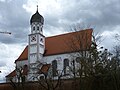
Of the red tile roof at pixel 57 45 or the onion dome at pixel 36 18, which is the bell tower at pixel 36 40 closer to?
the onion dome at pixel 36 18

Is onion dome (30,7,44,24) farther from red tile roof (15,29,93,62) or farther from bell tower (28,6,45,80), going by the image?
red tile roof (15,29,93,62)

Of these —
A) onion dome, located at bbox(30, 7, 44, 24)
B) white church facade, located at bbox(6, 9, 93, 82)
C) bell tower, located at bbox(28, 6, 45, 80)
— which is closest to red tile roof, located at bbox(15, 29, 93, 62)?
white church facade, located at bbox(6, 9, 93, 82)

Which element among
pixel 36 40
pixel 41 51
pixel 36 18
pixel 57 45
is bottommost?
pixel 41 51

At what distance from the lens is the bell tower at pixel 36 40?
5894cm

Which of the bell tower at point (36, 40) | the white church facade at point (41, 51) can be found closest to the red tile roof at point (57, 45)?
the white church facade at point (41, 51)

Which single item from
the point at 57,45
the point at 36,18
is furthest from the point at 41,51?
the point at 36,18

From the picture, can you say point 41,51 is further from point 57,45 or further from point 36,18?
point 36,18

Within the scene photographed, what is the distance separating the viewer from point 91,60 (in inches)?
1382

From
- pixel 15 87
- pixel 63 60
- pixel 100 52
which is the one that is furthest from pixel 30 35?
pixel 100 52

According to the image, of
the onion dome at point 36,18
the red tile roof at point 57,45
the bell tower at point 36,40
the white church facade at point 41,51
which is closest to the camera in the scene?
the red tile roof at point 57,45

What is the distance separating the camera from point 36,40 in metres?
59.6

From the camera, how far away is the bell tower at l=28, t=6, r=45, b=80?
58.9 metres

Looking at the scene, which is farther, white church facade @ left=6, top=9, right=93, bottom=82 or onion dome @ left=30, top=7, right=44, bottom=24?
onion dome @ left=30, top=7, right=44, bottom=24

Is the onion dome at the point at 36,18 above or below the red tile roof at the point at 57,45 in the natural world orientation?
above
